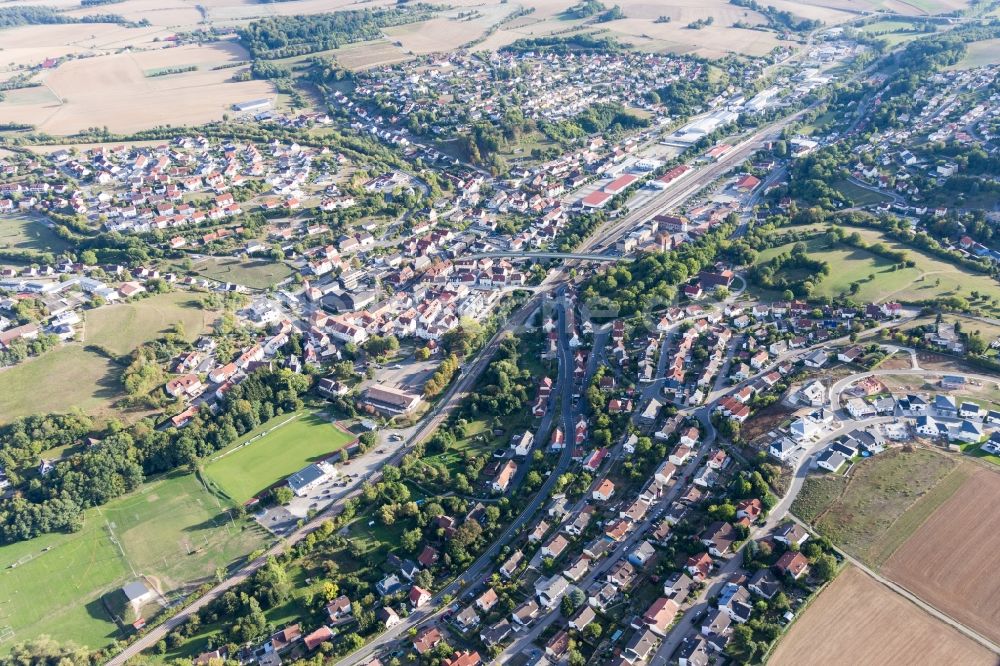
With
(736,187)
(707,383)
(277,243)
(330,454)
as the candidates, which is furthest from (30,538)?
(736,187)

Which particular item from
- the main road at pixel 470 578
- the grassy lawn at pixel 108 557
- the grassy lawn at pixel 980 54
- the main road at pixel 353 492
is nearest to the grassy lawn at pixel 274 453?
the grassy lawn at pixel 108 557

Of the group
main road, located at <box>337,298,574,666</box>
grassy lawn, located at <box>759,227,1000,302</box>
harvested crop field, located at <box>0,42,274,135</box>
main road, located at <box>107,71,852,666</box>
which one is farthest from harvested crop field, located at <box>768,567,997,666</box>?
harvested crop field, located at <box>0,42,274,135</box>

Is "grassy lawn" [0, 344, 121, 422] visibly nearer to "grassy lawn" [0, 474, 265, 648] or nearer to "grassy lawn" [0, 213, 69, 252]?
"grassy lawn" [0, 474, 265, 648]

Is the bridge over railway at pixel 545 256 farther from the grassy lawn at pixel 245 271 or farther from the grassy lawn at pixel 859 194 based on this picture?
the grassy lawn at pixel 859 194

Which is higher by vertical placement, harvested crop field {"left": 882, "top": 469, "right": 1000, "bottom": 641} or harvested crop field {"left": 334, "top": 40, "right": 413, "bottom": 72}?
harvested crop field {"left": 334, "top": 40, "right": 413, "bottom": 72}

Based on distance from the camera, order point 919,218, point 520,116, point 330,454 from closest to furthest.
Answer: point 330,454 → point 919,218 → point 520,116

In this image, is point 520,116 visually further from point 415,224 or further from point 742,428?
point 742,428
